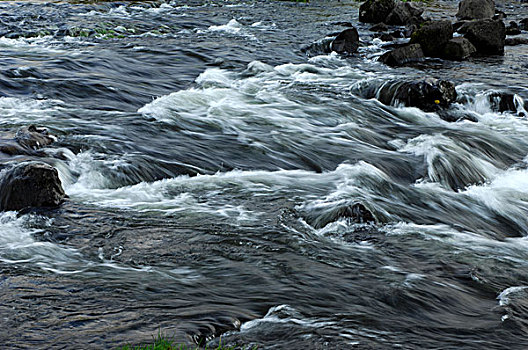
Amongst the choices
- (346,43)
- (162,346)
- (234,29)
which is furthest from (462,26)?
(162,346)

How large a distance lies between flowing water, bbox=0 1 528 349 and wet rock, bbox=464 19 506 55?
6.39 ft

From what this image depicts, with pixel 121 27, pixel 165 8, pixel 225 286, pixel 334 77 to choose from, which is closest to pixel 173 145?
pixel 225 286

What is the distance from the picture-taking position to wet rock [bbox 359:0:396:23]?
954 inches

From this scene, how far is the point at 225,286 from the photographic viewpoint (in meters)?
4.92

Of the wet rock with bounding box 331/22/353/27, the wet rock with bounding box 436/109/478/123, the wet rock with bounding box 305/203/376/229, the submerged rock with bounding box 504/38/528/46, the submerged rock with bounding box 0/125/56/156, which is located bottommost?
the wet rock with bounding box 436/109/478/123

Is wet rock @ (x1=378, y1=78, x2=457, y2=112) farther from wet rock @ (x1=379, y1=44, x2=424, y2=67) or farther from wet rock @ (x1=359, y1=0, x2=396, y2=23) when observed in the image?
wet rock @ (x1=359, y1=0, x2=396, y2=23)

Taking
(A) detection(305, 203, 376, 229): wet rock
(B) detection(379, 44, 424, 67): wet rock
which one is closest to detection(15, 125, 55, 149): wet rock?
(A) detection(305, 203, 376, 229): wet rock

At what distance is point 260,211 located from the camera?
6.76 meters

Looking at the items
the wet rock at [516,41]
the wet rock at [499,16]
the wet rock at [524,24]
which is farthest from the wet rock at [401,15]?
the wet rock at [516,41]

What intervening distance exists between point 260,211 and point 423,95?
22.2 ft

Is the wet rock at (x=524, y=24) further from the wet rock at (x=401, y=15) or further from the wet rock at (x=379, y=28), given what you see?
the wet rock at (x=379, y=28)

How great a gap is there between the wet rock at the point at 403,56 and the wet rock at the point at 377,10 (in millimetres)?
8350

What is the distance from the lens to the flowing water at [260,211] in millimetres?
4426

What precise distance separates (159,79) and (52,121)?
4.25m
